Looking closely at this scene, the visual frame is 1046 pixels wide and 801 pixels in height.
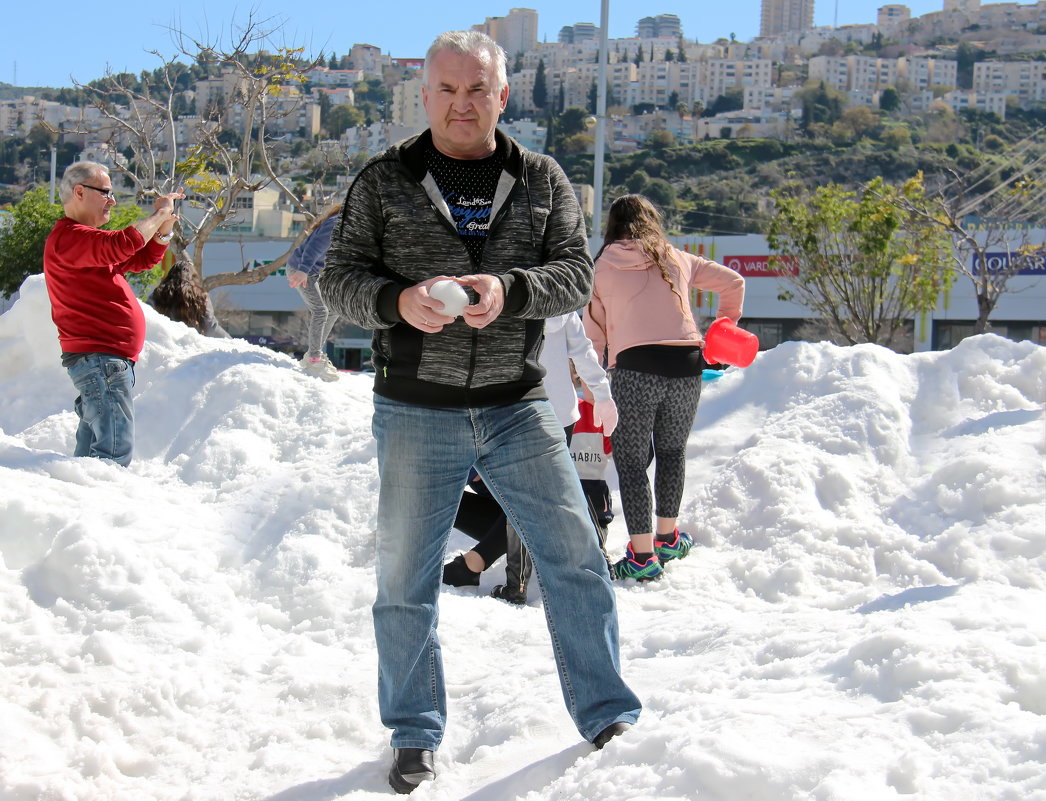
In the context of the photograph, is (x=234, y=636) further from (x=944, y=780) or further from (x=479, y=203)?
(x=944, y=780)

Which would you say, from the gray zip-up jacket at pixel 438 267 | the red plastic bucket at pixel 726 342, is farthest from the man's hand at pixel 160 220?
the red plastic bucket at pixel 726 342

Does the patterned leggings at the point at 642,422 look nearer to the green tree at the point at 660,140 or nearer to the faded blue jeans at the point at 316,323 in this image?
the faded blue jeans at the point at 316,323

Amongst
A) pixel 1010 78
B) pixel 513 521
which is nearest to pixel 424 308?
pixel 513 521

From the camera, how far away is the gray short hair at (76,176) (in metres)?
5.05

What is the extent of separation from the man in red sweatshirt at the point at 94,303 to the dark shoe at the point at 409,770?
3.05 m

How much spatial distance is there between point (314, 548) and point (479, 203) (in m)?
2.62

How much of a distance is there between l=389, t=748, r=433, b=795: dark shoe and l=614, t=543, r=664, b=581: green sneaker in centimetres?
244

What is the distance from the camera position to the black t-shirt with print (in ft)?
8.72

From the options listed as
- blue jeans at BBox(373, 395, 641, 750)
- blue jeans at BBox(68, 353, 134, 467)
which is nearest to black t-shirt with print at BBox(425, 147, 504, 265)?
blue jeans at BBox(373, 395, 641, 750)

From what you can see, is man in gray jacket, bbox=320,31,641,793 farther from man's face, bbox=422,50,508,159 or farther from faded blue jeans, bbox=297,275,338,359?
faded blue jeans, bbox=297,275,338,359

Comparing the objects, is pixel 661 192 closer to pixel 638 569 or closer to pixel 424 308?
pixel 638 569

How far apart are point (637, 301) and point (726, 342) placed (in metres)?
0.93

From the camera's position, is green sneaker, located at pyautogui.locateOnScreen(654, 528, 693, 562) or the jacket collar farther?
green sneaker, located at pyautogui.locateOnScreen(654, 528, 693, 562)

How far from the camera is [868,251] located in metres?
23.4
